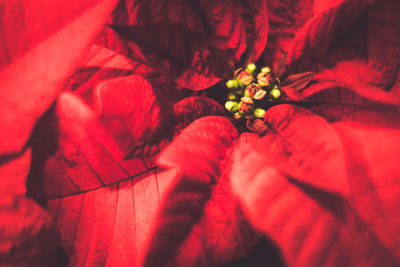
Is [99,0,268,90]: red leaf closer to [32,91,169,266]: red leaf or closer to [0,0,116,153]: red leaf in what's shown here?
[0,0,116,153]: red leaf

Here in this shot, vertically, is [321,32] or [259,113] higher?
[321,32]

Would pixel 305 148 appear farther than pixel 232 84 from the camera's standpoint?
No

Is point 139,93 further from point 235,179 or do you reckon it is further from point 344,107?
point 344,107

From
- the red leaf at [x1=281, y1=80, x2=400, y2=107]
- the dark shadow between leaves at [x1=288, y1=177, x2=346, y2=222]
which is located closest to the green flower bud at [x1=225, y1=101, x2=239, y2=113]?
the red leaf at [x1=281, y1=80, x2=400, y2=107]

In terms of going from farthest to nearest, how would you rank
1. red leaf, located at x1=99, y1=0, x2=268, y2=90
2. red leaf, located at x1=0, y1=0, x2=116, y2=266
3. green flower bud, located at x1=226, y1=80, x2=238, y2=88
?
green flower bud, located at x1=226, y1=80, x2=238, y2=88 < red leaf, located at x1=99, y1=0, x2=268, y2=90 < red leaf, located at x1=0, y1=0, x2=116, y2=266

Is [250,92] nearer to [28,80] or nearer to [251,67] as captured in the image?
[251,67]

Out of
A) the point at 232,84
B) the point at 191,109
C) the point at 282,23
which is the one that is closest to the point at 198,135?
the point at 191,109

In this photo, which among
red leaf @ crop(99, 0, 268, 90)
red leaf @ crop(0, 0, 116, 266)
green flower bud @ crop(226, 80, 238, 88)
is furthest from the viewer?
green flower bud @ crop(226, 80, 238, 88)

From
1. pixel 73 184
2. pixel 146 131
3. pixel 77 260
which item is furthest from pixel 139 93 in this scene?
pixel 77 260
